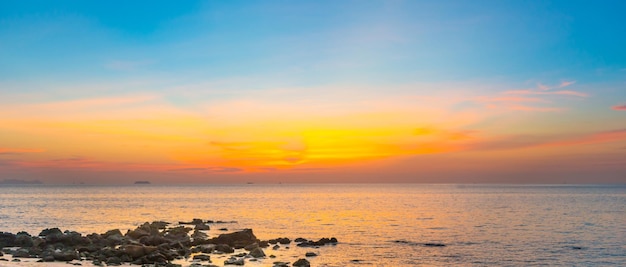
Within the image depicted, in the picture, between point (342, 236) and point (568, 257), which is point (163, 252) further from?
point (568, 257)

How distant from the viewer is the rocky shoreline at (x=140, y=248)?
127ft

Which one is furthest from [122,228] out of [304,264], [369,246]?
[304,264]

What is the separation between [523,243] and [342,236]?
20120 millimetres

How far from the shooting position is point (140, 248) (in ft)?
131

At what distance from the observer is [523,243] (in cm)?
5503

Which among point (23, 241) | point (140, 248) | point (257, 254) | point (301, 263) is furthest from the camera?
point (23, 241)

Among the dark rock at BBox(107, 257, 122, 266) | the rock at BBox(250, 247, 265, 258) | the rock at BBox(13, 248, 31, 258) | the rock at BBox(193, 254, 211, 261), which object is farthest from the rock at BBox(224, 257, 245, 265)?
the rock at BBox(13, 248, 31, 258)

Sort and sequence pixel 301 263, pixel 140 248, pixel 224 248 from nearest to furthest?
1. pixel 301 263
2. pixel 140 248
3. pixel 224 248

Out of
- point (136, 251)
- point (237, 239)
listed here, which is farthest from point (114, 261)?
point (237, 239)

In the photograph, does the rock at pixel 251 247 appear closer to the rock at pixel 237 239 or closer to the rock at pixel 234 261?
the rock at pixel 237 239

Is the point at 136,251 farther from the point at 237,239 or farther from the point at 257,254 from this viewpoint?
the point at 237,239

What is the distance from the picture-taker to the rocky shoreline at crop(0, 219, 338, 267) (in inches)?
1519

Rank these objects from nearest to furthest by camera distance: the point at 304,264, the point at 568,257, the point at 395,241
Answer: the point at 304,264 → the point at 568,257 → the point at 395,241

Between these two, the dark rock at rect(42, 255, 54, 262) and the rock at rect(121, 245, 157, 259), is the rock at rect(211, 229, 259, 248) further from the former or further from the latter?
the dark rock at rect(42, 255, 54, 262)
